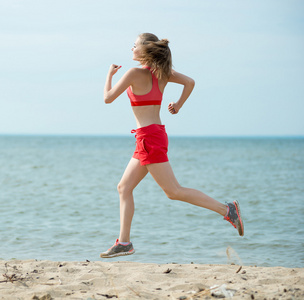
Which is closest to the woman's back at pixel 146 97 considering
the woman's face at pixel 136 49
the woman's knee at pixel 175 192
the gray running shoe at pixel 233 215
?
the woman's face at pixel 136 49

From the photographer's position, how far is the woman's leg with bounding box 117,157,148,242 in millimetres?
4703

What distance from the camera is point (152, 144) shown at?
4.54 metres

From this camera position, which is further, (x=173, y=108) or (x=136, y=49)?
(x=173, y=108)

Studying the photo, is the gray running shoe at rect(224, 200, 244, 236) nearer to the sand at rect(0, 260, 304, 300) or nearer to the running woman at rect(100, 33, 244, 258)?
the running woman at rect(100, 33, 244, 258)

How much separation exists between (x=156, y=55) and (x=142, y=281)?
239 cm

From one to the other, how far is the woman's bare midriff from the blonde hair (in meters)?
0.32

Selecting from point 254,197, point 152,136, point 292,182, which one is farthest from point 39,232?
point 292,182

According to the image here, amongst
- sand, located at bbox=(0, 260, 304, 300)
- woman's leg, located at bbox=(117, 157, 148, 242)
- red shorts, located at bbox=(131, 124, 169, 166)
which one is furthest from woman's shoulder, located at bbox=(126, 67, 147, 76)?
sand, located at bbox=(0, 260, 304, 300)

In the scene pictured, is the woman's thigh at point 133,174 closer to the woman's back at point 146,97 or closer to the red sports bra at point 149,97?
the woman's back at point 146,97

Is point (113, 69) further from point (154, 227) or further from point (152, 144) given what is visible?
point (154, 227)

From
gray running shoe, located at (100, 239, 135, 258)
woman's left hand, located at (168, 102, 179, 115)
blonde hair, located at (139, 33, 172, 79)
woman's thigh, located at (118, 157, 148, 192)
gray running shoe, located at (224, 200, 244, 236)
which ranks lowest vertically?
gray running shoe, located at (100, 239, 135, 258)

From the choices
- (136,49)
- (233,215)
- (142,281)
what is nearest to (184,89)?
(136,49)

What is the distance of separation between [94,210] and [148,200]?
2.15 m

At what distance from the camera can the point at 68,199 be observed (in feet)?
43.0
